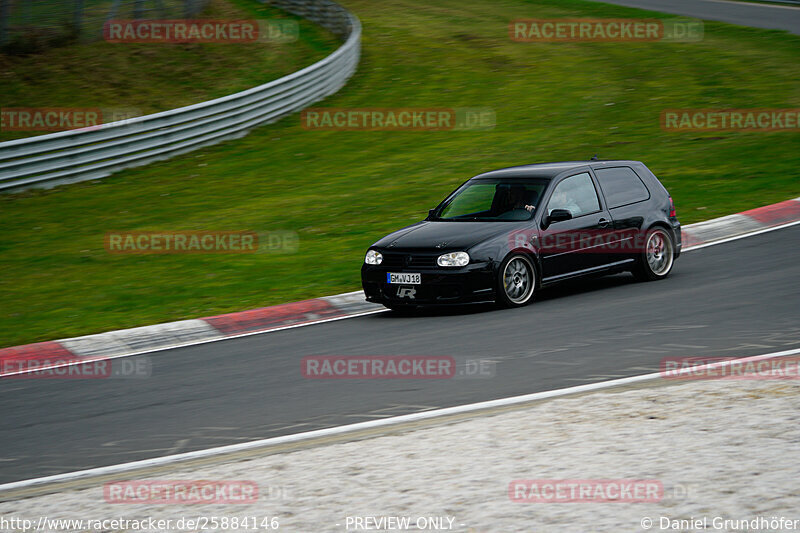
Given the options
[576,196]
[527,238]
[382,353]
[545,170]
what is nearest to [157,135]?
[545,170]

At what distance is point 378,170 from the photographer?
20.1 metres

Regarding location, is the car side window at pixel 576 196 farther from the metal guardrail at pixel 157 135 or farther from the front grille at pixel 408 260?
the metal guardrail at pixel 157 135

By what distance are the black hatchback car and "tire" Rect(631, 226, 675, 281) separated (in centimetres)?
1

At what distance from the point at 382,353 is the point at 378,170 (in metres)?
11.5

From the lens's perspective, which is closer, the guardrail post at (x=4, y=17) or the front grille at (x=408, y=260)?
the front grille at (x=408, y=260)

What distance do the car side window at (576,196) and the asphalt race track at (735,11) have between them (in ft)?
73.5

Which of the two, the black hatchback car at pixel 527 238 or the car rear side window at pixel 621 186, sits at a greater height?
the car rear side window at pixel 621 186

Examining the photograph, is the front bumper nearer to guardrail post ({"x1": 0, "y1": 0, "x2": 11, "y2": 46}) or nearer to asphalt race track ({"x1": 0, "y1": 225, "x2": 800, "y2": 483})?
asphalt race track ({"x1": 0, "y1": 225, "x2": 800, "y2": 483})

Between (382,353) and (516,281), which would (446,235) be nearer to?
(516,281)

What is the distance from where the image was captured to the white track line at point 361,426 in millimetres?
6062

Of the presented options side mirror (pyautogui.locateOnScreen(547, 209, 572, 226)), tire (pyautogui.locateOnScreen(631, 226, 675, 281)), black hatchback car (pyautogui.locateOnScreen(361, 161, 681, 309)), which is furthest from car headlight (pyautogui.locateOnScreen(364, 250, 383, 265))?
tire (pyautogui.locateOnScreen(631, 226, 675, 281))

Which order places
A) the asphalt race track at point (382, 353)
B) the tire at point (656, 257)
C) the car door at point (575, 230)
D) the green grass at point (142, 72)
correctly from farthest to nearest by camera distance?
the green grass at point (142, 72), the tire at point (656, 257), the car door at point (575, 230), the asphalt race track at point (382, 353)

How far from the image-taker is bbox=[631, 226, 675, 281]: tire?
11.6m

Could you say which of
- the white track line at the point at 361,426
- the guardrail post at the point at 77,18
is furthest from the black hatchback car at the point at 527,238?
the guardrail post at the point at 77,18
